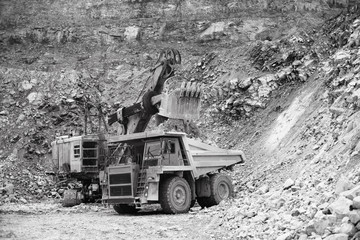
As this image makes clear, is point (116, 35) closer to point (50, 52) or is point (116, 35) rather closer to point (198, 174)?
point (50, 52)

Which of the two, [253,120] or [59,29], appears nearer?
[253,120]

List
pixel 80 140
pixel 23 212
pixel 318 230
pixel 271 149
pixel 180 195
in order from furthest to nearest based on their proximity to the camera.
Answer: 1. pixel 271 149
2. pixel 80 140
3. pixel 23 212
4. pixel 180 195
5. pixel 318 230

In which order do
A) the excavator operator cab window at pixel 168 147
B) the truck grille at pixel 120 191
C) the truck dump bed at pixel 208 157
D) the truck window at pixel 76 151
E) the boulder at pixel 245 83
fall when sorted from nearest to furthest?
1. the truck grille at pixel 120 191
2. the excavator operator cab window at pixel 168 147
3. the truck dump bed at pixel 208 157
4. the truck window at pixel 76 151
5. the boulder at pixel 245 83

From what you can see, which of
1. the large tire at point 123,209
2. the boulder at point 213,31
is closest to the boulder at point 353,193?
the large tire at point 123,209

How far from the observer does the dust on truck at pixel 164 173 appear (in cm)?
1202

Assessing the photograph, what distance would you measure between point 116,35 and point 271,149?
1320 cm

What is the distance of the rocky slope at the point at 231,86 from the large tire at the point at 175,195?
2.80 feet

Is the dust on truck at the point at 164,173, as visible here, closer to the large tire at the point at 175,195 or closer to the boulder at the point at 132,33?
the large tire at the point at 175,195

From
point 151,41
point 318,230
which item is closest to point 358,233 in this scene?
point 318,230

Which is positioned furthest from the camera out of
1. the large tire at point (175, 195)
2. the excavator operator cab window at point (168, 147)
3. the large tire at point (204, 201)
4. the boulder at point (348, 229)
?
the large tire at point (204, 201)

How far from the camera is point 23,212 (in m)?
13.8

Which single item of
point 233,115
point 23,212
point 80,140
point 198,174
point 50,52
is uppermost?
point 50,52

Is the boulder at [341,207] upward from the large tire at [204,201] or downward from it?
upward

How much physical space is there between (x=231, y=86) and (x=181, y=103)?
9223 mm
